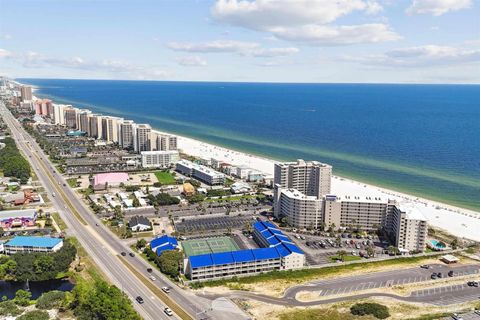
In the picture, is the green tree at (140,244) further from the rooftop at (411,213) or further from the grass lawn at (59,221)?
the rooftop at (411,213)

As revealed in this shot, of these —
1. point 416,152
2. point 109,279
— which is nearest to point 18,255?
point 109,279

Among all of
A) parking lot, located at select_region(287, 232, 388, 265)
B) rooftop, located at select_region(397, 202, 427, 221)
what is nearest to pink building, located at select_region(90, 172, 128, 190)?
parking lot, located at select_region(287, 232, 388, 265)

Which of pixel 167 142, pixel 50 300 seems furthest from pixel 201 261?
pixel 167 142

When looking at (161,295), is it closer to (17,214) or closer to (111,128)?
(17,214)

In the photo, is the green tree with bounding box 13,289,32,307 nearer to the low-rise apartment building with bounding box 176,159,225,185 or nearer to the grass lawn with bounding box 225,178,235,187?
the low-rise apartment building with bounding box 176,159,225,185

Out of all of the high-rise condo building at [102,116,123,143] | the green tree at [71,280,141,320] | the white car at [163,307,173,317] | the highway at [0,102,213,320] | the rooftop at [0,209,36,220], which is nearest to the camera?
the green tree at [71,280,141,320]
